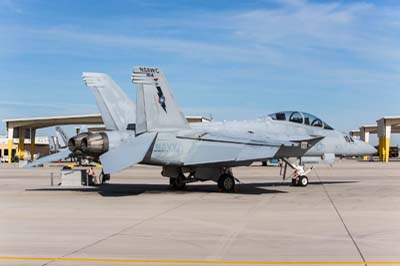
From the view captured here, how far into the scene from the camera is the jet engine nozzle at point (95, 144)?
58.5 ft

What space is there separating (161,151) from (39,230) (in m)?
8.68

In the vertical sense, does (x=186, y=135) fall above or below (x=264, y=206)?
above

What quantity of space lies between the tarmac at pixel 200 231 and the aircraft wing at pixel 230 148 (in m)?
1.93

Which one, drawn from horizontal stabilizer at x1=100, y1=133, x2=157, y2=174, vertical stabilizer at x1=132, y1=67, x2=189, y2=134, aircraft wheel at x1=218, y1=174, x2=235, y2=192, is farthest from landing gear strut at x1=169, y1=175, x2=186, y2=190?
horizontal stabilizer at x1=100, y1=133, x2=157, y2=174

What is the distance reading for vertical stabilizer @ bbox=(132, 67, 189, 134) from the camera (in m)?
18.4

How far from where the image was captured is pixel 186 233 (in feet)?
32.7

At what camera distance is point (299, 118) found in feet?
73.7

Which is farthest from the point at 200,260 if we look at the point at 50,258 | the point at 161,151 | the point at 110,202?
the point at 161,151

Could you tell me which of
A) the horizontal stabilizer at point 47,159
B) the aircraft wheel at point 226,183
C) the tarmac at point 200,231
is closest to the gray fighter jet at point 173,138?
the aircraft wheel at point 226,183

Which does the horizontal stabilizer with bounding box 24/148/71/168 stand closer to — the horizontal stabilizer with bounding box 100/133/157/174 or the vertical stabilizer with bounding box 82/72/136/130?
the vertical stabilizer with bounding box 82/72/136/130

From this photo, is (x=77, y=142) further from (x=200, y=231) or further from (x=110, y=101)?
(x=200, y=231)

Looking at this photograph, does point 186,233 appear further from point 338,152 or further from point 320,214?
point 338,152

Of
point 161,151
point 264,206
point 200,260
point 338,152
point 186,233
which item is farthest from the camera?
point 338,152

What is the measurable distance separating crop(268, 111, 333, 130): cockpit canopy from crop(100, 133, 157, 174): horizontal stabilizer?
255 inches
